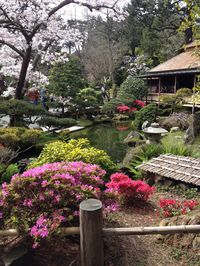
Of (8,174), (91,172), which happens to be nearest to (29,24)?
(8,174)

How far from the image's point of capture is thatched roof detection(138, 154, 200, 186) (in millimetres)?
4997

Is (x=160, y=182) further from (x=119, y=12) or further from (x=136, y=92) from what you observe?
(x=136, y=92)

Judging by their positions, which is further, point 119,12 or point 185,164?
point 119,12

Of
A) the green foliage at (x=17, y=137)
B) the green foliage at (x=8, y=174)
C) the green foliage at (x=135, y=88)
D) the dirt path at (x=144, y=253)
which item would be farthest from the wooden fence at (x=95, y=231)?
the green foliage at (x=135, y=88)

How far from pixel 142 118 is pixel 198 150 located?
6414 mm

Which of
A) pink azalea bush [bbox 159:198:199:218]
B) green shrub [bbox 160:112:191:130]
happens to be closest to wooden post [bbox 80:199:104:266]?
pink azalea bush [bbox 159:198:199:218]

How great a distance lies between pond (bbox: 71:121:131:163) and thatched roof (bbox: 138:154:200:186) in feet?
9.29

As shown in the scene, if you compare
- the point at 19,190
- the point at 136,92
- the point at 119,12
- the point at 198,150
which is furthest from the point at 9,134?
the point at 136,92

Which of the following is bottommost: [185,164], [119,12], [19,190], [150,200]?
[150,200]

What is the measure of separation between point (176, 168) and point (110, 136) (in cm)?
761

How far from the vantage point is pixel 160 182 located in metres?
5.41

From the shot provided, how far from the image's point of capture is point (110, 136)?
12.9 meters

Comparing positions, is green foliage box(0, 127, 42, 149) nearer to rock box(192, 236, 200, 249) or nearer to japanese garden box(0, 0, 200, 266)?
→ japanese garden box(0, 0, 200, 266)

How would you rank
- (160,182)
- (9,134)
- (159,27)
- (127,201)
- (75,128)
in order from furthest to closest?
1. (159,27)
2. (75,128)
3. (9,134)
4. (160,182)
5. (127,201)
